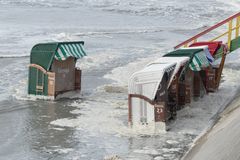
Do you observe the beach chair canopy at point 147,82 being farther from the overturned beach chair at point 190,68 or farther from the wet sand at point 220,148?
the overturned beach chair at point 190,68

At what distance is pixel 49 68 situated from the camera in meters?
14.0

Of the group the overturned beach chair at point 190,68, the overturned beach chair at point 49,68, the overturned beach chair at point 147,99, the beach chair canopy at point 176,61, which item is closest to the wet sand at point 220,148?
the overturned beach chair at point 147,99

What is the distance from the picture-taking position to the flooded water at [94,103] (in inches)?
383

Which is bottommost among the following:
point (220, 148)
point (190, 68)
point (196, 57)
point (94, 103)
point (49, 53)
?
point (94, 103)

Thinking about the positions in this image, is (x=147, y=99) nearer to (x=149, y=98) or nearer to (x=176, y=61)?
(x=149, y=98)

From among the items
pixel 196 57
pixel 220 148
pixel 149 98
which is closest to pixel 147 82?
pixel 149 98

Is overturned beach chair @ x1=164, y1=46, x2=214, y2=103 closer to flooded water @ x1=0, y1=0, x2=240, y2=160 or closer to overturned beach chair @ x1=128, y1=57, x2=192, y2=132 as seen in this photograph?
flooded water @ x1=0, y1=0, x2=240, y2=160

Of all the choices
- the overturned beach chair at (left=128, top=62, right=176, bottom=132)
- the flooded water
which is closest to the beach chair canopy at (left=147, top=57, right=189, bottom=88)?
the overturned beach chair at (left=128, top=62, right=176, bottom=132)

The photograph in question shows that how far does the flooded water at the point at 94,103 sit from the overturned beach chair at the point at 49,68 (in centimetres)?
38

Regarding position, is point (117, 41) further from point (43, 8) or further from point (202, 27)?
point (43, 8)

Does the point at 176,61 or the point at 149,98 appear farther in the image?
the point at 176,61

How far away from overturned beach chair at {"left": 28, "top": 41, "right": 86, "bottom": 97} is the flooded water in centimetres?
38

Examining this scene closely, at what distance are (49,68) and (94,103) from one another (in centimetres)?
164

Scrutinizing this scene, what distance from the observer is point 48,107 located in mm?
13133
